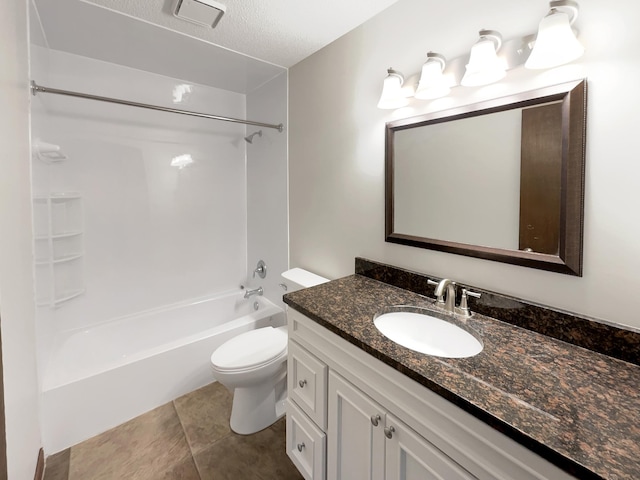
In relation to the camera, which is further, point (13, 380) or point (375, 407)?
point (13, 380)

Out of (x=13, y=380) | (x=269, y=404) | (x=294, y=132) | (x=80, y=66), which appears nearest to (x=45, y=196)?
(x=80, y=66)

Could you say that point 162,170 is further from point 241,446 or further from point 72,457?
point 241,446

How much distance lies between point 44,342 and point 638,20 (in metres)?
2.93

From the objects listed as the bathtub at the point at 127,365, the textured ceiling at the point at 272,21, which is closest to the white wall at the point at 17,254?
the bathtub at the point at 127,365

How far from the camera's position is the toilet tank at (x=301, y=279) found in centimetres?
189

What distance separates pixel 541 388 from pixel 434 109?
1125 millimetres

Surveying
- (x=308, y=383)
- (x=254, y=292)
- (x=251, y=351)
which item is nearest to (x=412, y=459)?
(x=308, y=383)

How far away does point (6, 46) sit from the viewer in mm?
1056

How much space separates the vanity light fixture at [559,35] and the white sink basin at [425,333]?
956 millimetres

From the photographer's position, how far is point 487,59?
106 centimetres

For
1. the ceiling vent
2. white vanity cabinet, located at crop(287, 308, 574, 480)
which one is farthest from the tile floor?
the ceiling vent

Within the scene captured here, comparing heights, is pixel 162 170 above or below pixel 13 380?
above

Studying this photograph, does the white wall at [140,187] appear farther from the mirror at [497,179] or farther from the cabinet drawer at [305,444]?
the mirror at [497,179]

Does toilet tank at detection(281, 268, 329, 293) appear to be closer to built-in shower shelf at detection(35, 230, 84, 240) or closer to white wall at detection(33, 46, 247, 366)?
white wall at detection(33, 46, 247, 366)
